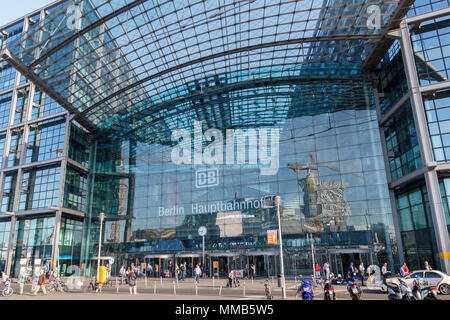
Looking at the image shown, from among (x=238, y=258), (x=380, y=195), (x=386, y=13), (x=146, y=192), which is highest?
(x=386, y=13)

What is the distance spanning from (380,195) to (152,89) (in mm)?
30349

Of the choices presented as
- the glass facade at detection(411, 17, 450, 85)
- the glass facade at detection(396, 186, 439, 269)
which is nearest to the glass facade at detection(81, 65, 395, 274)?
the glass facade at detection(396, 186, 439, 269)

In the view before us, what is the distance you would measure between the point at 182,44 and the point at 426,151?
26.1m

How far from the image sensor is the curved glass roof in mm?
30016

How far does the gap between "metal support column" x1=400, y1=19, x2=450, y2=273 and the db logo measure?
22.0m

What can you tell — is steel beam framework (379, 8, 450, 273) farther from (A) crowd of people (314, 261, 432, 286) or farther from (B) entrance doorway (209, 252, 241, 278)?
(B) entrance doorway (209, 252, 241, 278)


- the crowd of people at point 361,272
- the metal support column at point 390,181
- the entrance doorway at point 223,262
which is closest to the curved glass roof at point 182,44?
the metal support column at point 390,181

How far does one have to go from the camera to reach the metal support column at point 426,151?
76.7 feet

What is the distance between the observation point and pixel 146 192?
42.1 m

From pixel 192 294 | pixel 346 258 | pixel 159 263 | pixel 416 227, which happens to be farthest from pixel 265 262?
pixel 192 294

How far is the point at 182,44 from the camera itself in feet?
114

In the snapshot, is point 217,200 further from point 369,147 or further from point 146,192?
point 369,147

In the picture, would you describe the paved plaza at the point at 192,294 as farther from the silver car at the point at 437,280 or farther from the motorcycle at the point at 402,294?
the motorcycle at the point at 402,294
